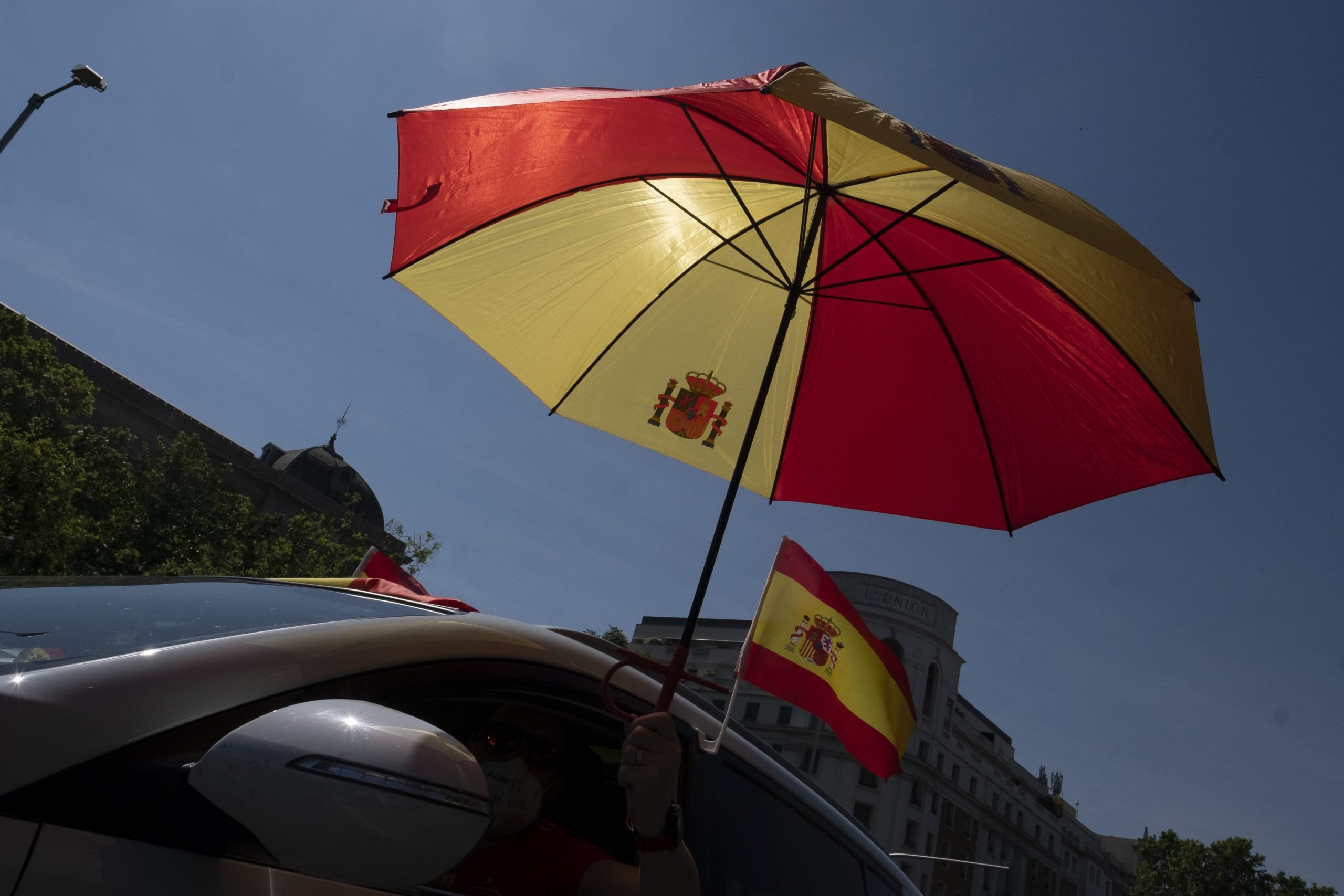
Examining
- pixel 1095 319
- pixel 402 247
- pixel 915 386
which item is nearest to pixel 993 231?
pixel 1095 319

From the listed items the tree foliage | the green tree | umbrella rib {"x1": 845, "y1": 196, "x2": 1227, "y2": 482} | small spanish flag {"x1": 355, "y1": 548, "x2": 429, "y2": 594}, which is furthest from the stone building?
the green tree

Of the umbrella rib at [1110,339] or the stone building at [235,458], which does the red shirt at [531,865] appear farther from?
the stone building at [235,458]

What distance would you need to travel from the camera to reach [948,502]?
379 centimetres

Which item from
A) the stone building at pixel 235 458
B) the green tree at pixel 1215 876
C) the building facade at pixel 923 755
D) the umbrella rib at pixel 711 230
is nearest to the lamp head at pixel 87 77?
the umbrella rib at pixel 711 230

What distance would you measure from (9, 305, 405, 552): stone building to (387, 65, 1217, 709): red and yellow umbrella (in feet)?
104

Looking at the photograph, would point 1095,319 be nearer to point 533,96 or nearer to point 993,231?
point 993,231

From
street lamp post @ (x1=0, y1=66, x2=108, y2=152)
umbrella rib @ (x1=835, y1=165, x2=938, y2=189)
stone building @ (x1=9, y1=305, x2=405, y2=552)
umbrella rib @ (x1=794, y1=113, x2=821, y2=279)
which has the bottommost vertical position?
umbrella rib @ (x1=794, y1=113, x2=821, y2=279)

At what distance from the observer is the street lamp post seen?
49.4ft

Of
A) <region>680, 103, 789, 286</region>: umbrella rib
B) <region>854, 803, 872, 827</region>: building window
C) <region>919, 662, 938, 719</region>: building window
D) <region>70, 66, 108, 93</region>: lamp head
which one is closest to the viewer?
<region>680, 103, 789, 286</region>: umbrella rib

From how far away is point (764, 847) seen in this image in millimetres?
2160

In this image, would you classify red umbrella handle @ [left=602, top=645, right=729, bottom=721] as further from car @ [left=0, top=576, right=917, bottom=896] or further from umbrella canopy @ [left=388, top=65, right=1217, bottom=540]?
umbrella canopy @ [left=388, top=65, right=1217, bottom=540]

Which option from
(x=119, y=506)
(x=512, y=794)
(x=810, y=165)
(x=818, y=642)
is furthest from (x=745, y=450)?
(x=119, y=506)

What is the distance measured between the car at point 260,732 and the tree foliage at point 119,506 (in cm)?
1960

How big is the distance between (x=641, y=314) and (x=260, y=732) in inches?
127
